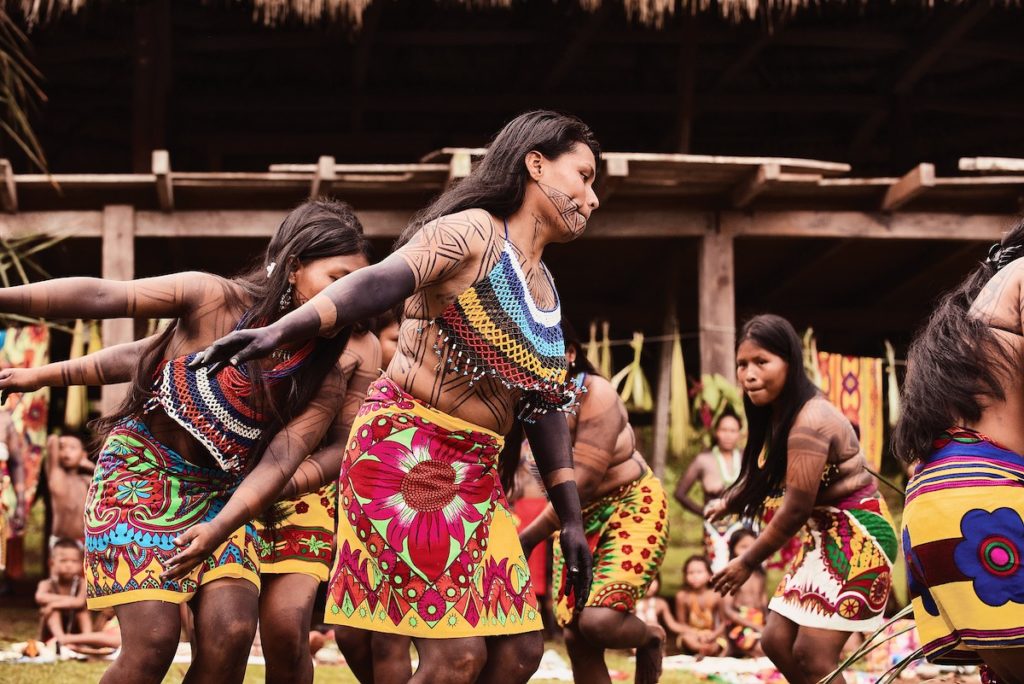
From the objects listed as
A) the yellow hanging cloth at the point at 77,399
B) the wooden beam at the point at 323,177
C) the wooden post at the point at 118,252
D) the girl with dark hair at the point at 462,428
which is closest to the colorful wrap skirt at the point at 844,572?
the girl with dark hair at the point at 462,428

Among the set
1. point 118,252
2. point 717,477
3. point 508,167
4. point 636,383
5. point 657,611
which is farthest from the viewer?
point 636,383

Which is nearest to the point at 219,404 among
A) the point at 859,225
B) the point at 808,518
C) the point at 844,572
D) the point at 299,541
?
the point at 299,541

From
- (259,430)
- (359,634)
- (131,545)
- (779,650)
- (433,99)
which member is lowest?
(779,650)

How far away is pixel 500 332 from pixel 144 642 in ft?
4.46

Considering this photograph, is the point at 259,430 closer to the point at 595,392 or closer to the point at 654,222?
the point at 595,392

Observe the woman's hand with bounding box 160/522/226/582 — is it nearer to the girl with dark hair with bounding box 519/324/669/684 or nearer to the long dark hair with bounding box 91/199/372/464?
the long dark hair with bounding box 91/199/372/464

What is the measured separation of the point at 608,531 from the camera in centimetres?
548

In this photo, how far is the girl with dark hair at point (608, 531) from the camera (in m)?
5.26

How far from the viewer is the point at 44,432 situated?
10141 mm

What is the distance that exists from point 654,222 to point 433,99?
283cm

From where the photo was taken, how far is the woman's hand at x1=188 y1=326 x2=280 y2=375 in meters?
2.78

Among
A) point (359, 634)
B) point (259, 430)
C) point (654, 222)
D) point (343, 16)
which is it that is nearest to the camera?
point (259, 430)

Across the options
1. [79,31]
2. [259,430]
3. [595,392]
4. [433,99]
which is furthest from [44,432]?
[259,430]

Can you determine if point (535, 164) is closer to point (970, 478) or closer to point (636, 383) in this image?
point (970, 478)
